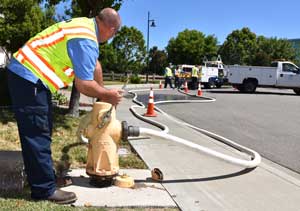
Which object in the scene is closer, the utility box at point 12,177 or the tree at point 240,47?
the utility box at point 12,177

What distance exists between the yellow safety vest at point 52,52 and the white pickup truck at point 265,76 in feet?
79.1

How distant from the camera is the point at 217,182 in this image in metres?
5.51

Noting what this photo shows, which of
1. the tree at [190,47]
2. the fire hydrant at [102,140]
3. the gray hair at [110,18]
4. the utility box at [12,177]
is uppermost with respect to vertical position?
the tree at [190,47]

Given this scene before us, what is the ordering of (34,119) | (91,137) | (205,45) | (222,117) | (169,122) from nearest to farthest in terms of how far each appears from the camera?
(34,119)
(91,137)
(169,122)
(222,117)
(205,45)

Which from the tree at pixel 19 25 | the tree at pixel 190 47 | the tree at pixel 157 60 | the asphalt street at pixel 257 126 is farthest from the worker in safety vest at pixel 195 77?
the tree at pixel 157 60

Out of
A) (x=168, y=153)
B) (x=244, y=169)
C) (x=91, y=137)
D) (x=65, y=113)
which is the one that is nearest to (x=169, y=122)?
(x=65, y=113)

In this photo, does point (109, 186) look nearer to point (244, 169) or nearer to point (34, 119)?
point (34, 119)

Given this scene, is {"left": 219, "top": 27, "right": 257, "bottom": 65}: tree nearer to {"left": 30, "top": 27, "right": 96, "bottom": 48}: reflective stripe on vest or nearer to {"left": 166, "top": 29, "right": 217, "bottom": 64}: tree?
{"left": 166, "top": 29, "right": 217, "bottom": 64}: tree

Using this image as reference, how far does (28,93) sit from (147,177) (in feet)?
6.58

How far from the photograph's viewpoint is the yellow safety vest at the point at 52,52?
411cm

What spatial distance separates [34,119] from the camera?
160 inches

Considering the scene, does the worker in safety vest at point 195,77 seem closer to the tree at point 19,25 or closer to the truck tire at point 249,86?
the truck tire at point 249,86

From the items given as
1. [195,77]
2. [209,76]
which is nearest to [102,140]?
[195,77]

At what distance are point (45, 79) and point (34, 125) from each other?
1.42 ft
